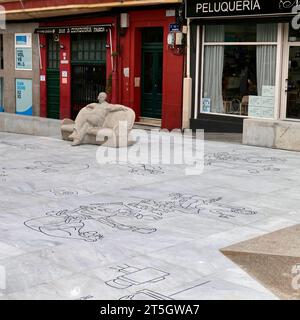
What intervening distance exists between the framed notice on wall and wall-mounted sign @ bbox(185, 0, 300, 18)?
7857 mm

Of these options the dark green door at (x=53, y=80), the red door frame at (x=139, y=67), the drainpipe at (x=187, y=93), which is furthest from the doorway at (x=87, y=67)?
the drainpipe at (x=187, y=93)

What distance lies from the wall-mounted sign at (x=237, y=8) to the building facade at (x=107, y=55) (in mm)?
573

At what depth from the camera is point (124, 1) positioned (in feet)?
56.7

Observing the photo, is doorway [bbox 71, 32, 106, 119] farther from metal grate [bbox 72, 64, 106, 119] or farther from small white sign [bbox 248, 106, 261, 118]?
small white sign [bbox 248, 106, 261, 118]

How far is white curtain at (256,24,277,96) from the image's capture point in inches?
599

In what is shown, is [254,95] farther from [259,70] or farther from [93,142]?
[93,142]

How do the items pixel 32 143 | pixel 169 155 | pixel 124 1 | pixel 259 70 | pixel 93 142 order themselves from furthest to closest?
1. pixel 124 1
2. pixel 259 70
3. pixel 32 143
4. pixel 93 142
5. pixel 169 155

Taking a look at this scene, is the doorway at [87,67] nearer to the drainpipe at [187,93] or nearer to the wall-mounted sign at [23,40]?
the wall-mounted sign at [23,40]

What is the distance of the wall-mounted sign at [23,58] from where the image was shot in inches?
869

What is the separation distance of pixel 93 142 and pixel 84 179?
3.68 m
